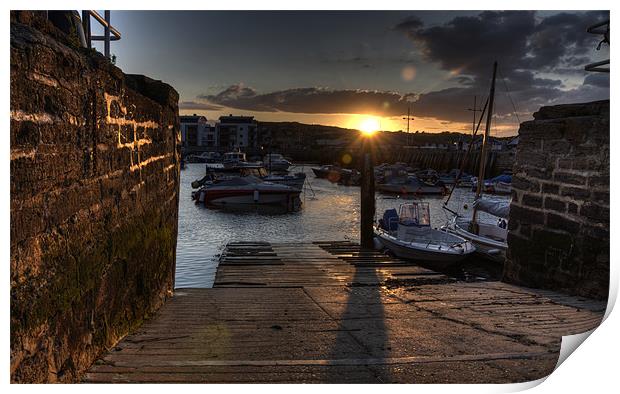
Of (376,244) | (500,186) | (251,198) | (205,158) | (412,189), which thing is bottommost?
(205,158)

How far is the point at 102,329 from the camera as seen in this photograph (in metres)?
3.16

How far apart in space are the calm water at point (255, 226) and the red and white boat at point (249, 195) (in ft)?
3.48

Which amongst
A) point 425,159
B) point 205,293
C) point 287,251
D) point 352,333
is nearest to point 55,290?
point 352,333

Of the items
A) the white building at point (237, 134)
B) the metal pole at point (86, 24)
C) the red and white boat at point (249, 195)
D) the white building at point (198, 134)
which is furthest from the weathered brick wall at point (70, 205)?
the white building at point (198, 134)

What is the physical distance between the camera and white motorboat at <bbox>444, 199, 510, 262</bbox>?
15025 mm

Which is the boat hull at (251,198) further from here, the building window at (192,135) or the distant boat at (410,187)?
the building window at (192,135)

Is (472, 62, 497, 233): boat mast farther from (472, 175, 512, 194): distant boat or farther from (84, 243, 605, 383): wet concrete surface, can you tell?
(472, 175, 512, 194): distant boat

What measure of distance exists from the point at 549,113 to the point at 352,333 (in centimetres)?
318

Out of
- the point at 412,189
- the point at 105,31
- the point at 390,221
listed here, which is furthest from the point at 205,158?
the point at 105,31

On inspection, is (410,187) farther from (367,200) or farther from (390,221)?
(367,200)

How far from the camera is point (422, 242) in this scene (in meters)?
14.7

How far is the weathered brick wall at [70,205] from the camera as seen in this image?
2098 mm

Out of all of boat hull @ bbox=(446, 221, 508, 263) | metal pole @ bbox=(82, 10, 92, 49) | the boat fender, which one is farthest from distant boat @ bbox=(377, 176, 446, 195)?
metal pole @ bbox=(82, 10, 92, 49)

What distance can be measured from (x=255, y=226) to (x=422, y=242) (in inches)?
520
